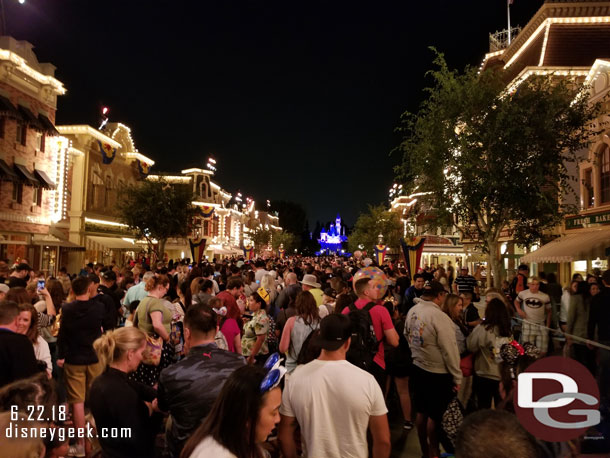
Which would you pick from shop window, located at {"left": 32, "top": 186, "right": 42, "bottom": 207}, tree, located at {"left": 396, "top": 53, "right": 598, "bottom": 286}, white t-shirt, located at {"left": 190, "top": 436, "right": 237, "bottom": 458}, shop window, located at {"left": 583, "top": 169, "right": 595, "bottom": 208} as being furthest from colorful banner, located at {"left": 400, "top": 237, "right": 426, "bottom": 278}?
shop window, located at {"left": 32, "top": 186, "right": 42, "bottom": 207}

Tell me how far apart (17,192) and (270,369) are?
24114mm

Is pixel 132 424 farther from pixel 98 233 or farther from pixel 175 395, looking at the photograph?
pixel 98 233

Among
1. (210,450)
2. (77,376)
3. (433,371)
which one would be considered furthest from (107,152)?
(210,450)

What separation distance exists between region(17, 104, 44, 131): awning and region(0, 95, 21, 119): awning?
64 centimetres

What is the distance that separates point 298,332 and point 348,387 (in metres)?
2.49

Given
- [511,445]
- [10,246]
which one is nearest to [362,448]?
[511,445]

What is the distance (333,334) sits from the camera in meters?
3.04

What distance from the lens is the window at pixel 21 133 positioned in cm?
2093

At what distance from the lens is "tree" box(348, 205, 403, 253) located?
5684cm

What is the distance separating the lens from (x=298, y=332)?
17.3 ft

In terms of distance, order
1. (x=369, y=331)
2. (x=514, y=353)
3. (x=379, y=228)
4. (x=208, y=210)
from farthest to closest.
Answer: (x=379, y=228)
(x=208, y=210)
(x=369, y=331)
(x=514, y=353)

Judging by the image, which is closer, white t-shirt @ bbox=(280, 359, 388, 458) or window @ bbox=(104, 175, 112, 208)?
white t-shirt @ bbox=(280, 359, 388, 458)

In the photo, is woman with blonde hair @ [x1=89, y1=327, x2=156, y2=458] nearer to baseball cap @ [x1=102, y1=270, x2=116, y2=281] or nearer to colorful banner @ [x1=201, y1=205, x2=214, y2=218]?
baseball cap @ [x1=102, y1=270, x2=116, y2=281]

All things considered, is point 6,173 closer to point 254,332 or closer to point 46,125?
point 46,125
